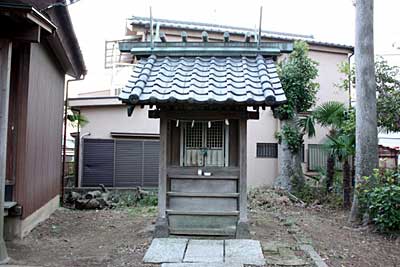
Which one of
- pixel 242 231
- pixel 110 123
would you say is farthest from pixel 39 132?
pixel 110 123

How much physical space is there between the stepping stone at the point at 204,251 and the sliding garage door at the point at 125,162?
24.7 ft

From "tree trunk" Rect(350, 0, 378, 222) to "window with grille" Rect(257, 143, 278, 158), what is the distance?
709cm

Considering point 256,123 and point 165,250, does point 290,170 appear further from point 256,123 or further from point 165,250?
point 165,250

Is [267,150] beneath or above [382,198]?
above

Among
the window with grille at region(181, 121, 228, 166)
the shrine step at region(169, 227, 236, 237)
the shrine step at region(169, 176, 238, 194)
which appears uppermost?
the window with grille at region(181, 121, 228, 166)

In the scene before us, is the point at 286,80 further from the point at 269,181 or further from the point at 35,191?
the point at 35,191

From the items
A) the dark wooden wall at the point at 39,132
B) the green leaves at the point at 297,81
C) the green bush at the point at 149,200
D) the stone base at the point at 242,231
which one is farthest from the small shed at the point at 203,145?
the green leaves at the point at 297,81

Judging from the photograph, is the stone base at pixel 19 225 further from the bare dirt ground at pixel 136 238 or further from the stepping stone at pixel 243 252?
the stepping stone at pixel 243 252

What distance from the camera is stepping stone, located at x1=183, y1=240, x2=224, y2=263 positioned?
570cm

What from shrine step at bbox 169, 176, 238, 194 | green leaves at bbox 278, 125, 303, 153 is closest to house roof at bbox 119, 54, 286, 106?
shrine step at bbox 169, 176, 238, 194

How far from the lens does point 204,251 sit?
6070 millimetres

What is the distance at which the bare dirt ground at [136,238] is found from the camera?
19.5 feet

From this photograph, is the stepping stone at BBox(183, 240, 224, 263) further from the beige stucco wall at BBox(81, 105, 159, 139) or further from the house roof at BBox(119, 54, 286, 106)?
the beige stucco wall at BBox(81, 105, 159, 139)

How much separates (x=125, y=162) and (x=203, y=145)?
730 centimetres
